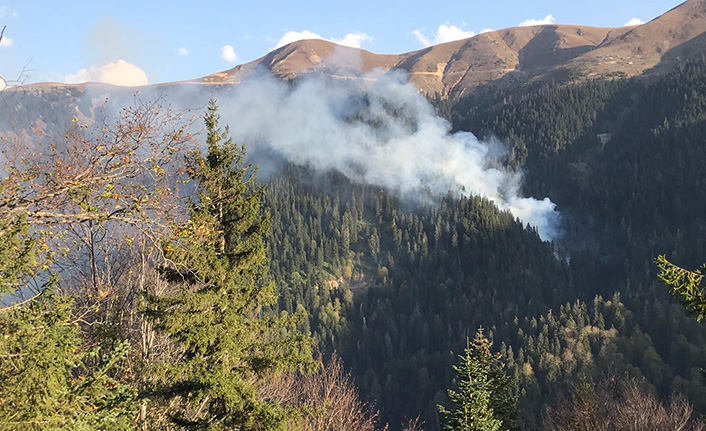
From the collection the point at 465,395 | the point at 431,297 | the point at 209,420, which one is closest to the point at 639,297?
the point at 431,297

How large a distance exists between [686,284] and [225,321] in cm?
1263

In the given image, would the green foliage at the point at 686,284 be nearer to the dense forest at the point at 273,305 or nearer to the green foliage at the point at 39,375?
the dense forest at the point at 273,305

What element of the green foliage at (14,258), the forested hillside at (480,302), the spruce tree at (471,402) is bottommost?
the forested hillside at (480,302)

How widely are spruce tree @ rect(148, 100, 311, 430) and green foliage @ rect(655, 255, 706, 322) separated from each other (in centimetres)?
1005

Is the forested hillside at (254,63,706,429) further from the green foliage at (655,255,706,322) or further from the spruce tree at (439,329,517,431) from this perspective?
the green foliage at (655,255,706,322)

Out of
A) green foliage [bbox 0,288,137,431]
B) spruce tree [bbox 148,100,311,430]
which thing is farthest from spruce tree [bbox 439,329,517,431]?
green foliage [bbox 0,288,137,431]

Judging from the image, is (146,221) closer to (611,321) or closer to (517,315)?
(611,321)

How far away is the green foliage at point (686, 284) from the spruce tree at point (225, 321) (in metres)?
10.1

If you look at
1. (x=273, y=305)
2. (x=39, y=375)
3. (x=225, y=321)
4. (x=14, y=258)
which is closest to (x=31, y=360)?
(x=39, y=375)

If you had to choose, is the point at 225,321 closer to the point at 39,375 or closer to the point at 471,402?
the point at 39,375

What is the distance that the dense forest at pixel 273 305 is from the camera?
25.9 feet

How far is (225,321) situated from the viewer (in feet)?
43.7

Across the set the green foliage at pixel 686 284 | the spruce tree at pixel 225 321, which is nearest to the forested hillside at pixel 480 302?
the green foliage at pixel 686 284

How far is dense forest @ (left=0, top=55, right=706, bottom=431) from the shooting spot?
25.9 ft
